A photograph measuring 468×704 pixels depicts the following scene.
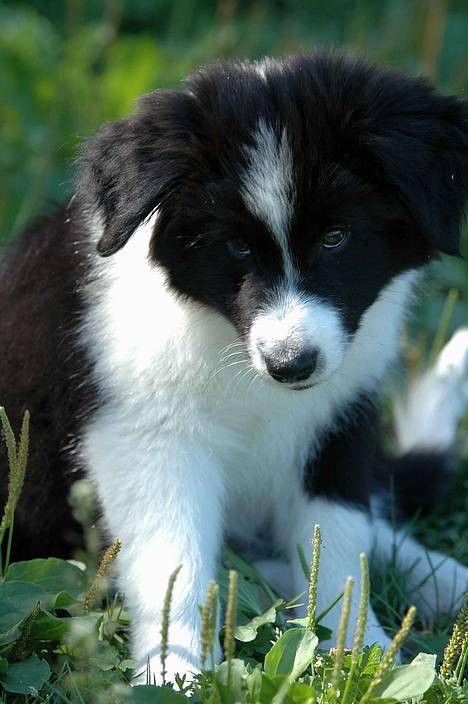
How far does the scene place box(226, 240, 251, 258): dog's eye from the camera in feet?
9.76

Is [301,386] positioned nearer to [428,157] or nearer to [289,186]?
[289,186]

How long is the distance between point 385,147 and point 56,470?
1448 millimetres

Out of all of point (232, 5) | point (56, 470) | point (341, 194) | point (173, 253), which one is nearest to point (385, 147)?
point (341, 194)

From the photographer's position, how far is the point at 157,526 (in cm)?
321

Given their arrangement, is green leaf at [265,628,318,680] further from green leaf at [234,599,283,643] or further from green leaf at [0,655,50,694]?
green leaf at [0,655,50,694]

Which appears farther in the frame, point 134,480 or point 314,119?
point 134,480

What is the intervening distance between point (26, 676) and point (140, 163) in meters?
1.29

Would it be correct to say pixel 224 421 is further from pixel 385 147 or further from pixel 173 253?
pixel 385 147

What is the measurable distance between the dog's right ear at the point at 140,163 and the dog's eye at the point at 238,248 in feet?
0.67

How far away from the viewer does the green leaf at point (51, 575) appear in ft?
10.3

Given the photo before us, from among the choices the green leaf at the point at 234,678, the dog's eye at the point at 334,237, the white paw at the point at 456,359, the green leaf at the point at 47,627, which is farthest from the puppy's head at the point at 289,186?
the white paw at the point at 456,359

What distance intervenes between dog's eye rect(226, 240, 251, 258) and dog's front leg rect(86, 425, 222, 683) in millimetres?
571

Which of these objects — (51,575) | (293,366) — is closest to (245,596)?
(51,575)

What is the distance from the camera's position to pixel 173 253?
10.2 ft
